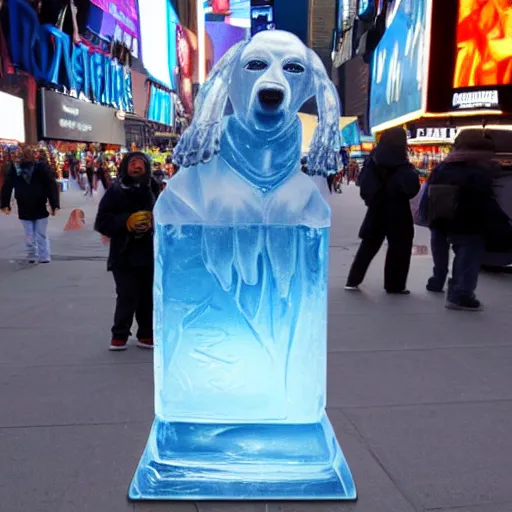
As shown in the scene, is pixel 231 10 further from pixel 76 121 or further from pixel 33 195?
pixel 33 195

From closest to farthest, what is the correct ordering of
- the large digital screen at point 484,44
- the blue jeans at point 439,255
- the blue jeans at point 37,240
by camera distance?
the blue jeans at point 439,255
the blue jeans at point 37,240
the large digital screen at point 484,44

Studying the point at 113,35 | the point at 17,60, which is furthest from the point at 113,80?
the point at 17,60

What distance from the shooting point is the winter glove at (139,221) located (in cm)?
420

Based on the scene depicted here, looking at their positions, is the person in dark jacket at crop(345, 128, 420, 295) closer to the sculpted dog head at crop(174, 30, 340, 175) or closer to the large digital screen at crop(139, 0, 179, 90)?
the sculpted dog head at crop(174, 30, 340, 175)

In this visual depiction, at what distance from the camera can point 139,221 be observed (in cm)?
420

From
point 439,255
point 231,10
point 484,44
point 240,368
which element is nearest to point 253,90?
point 240,368

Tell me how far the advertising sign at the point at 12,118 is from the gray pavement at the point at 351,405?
28.4 feet

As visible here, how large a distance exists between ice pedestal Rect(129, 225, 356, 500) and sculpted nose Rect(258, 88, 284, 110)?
0.50m

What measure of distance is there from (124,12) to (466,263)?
59.4ft

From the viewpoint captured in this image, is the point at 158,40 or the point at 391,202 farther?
the point at 158,40

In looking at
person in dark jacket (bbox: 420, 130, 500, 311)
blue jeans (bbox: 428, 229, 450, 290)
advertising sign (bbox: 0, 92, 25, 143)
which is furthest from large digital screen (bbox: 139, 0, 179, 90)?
person in dark jacket (bbox: 420, 130, 500, 311)

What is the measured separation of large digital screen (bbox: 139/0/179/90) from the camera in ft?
89.1

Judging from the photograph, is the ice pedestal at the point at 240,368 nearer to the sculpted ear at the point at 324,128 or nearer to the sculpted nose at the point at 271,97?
the sculpted ear at the point at 324,128

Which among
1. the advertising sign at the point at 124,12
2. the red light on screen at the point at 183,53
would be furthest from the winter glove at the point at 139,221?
the red light on screen at the point at 183,53
